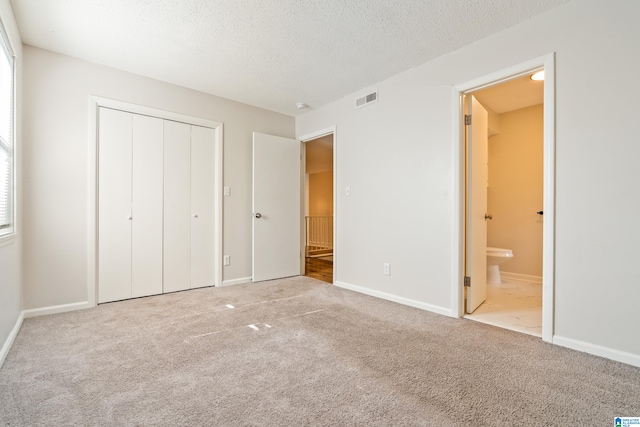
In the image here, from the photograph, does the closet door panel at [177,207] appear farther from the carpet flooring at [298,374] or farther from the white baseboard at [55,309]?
the carpet flooring at [298,374]

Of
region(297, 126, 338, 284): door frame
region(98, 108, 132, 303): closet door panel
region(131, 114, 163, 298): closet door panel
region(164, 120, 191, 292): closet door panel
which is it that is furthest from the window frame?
region(297, 126, 338, 284): door frame

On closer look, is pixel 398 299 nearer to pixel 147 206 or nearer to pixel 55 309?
pixel 147 206

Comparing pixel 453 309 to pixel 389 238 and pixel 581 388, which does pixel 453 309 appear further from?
pixel 581 388

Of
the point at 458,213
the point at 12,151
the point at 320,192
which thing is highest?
the point at 320,192

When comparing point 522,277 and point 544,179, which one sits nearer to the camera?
point 544,179

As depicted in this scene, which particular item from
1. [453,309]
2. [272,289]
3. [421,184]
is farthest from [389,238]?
[272,289]

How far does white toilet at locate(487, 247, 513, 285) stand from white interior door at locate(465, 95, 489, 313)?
2.75 feet

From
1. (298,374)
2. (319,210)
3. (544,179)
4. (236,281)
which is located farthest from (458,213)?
(319,210)

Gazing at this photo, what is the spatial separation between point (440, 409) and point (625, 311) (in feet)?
4.74

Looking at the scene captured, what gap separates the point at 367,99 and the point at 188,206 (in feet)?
8.11

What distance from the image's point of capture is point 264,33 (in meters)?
2.43

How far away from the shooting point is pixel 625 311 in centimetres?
183

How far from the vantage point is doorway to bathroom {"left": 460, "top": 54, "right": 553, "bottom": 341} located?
7.96ft

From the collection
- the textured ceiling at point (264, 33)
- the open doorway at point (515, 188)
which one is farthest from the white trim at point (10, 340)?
the open doorway at point (515, 188)
